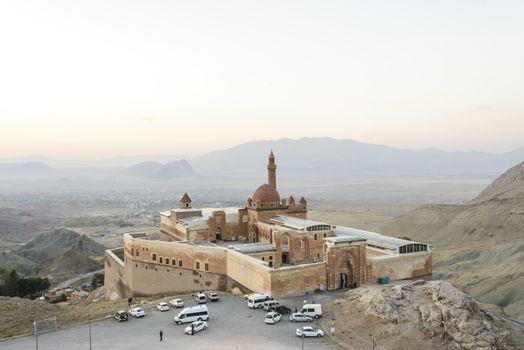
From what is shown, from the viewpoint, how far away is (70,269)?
92.0 m

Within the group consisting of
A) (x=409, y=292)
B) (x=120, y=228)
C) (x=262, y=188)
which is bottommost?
(x=120, y=228)

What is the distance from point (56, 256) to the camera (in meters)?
97.9

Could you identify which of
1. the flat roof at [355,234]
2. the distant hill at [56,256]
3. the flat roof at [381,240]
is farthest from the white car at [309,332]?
the distant hill at [56,256]

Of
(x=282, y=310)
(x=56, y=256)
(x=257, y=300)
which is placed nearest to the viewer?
(x=282, y=310)

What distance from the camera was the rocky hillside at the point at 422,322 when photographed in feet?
97.5

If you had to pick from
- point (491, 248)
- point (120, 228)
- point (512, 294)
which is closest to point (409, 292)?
point (512, 294)

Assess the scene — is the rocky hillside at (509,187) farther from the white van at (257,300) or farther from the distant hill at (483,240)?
the white van at (257,300)

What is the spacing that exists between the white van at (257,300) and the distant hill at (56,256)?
59.3m

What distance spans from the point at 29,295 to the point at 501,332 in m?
59.5

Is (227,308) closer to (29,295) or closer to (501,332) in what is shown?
A: (501,332)

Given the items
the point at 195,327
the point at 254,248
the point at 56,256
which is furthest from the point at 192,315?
the point at 56,256

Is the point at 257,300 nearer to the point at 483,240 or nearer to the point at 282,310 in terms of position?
the point at 282,310

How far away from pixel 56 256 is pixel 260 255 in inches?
2492

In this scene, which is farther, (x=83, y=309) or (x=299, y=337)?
(x=83, y=309)
